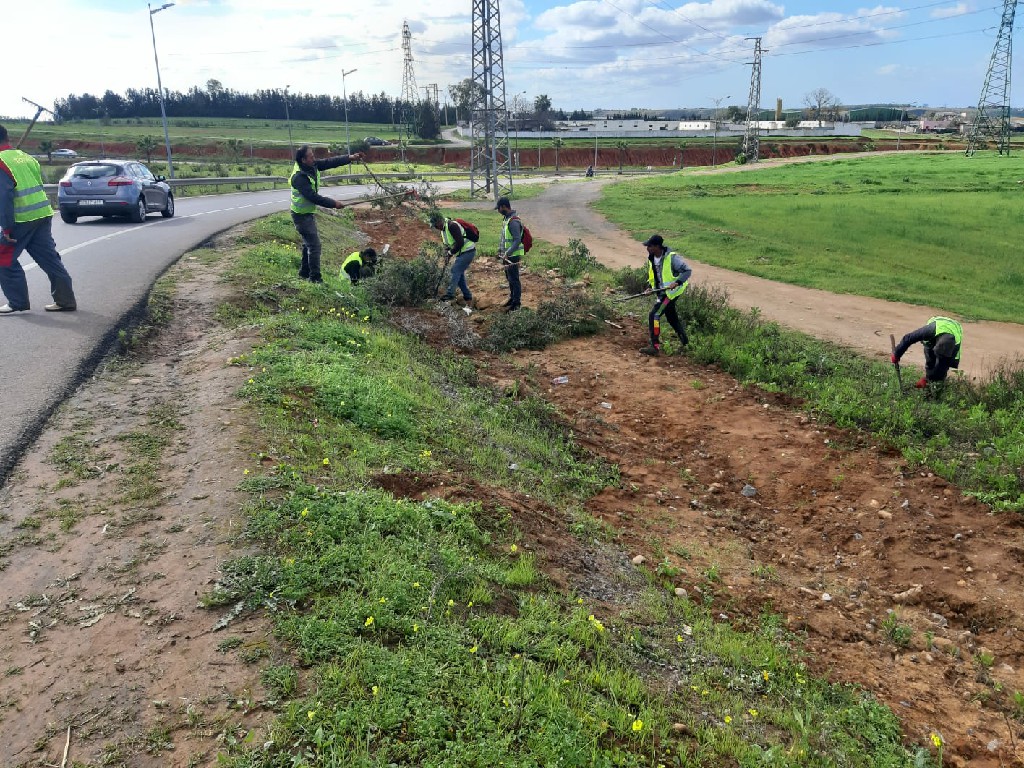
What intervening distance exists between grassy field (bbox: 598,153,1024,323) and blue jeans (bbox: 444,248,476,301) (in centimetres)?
865

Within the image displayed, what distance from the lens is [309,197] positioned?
10117mm

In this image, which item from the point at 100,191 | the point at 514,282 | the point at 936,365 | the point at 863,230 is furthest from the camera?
the point at 863,230

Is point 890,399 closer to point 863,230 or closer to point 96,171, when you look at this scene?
point 863,230

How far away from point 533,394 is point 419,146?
6899 centimetres

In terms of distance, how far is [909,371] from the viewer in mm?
10258

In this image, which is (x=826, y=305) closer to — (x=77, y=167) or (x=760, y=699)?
(x=760, y=699)

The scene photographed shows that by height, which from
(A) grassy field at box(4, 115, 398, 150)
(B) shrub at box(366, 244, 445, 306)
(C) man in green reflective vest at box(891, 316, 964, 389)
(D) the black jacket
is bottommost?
(C) man in green reflective vest at box(891, 316, 964, 389)

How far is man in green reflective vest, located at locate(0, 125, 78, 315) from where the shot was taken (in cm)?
791

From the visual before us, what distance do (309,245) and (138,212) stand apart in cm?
854

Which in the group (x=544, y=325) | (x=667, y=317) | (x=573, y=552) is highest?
(x=667, y=317)

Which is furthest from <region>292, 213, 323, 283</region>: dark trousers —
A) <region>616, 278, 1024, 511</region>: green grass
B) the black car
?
the black car

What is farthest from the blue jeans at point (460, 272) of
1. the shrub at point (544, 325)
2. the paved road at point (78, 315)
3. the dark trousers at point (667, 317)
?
the paved road at point (78, 315)

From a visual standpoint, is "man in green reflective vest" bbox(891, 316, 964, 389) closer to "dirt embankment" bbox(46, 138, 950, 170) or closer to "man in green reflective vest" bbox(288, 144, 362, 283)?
"man in green reflective vest" bbox(288, 144, 362, 283)

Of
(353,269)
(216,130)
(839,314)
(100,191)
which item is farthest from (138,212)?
(216,130)
